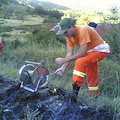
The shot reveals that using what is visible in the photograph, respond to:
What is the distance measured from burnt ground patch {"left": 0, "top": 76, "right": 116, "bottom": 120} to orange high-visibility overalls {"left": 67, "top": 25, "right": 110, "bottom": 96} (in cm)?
53

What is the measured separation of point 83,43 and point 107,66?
3.04m

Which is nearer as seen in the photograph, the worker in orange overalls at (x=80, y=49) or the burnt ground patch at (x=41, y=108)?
the burnt ground patch at (x=41, y=108)

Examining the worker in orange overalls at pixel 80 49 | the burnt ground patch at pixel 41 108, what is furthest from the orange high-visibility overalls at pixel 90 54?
the burnt ground patch at pixel 41 108

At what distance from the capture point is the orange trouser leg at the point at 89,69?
2.93 metres

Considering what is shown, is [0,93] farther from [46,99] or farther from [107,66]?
[107,66]

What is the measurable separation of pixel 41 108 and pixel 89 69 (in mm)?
1522

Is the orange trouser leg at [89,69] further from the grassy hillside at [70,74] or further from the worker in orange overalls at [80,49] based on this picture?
the grassy hillside at [70,74]

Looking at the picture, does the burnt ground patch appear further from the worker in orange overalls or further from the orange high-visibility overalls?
the orange high-visibility overalls

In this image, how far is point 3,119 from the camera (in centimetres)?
239

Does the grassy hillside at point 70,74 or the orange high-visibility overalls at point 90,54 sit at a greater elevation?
the orange high-visibility overalls at point 90,54

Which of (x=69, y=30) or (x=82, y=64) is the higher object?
(x=69, y=30)

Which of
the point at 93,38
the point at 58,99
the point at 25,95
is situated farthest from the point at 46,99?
the point at 93,38

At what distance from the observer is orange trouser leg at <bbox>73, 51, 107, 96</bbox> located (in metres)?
2.93

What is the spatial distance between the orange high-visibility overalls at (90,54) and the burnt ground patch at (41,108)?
53 centimetres
